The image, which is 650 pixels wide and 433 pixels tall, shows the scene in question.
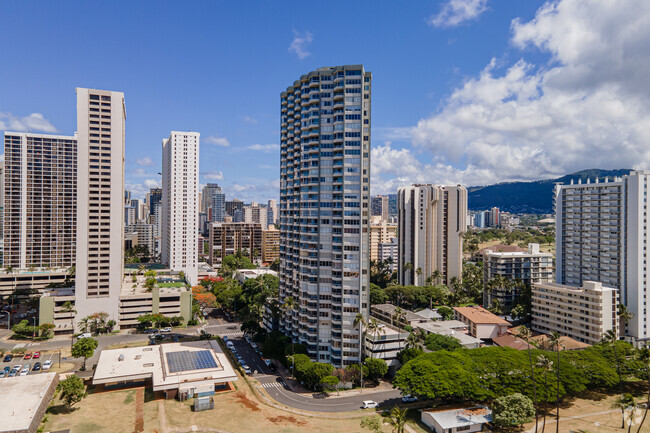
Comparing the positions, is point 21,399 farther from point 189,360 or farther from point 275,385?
point 275,385

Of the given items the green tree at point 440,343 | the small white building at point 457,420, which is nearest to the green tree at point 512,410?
the small white building at point 457,420

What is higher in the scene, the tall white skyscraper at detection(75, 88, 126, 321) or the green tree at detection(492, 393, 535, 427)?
the tall white skyscraper at detection(75, 88, 126, 321)

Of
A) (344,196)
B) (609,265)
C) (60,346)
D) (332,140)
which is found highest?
(332,140)

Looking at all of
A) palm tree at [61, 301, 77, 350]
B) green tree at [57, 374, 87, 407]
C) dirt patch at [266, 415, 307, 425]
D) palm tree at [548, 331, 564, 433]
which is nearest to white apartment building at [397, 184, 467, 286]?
palm tree at [548, 331, 564, 433]

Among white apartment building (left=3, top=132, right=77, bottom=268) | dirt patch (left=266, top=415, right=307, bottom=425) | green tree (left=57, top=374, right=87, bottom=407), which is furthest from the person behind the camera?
white apartment building (left=3, top=132, right=77, bottom=268)

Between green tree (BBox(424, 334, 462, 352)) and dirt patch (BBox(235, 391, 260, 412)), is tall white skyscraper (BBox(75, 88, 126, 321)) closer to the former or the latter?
dirt patch (BBox(235, 391, 260, 412))

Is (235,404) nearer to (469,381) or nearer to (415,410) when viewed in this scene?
(415,410)

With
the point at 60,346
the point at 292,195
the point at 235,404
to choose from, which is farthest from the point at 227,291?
the point at 235,404

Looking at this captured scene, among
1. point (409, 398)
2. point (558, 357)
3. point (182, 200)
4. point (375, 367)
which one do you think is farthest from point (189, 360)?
point (182, 200)
